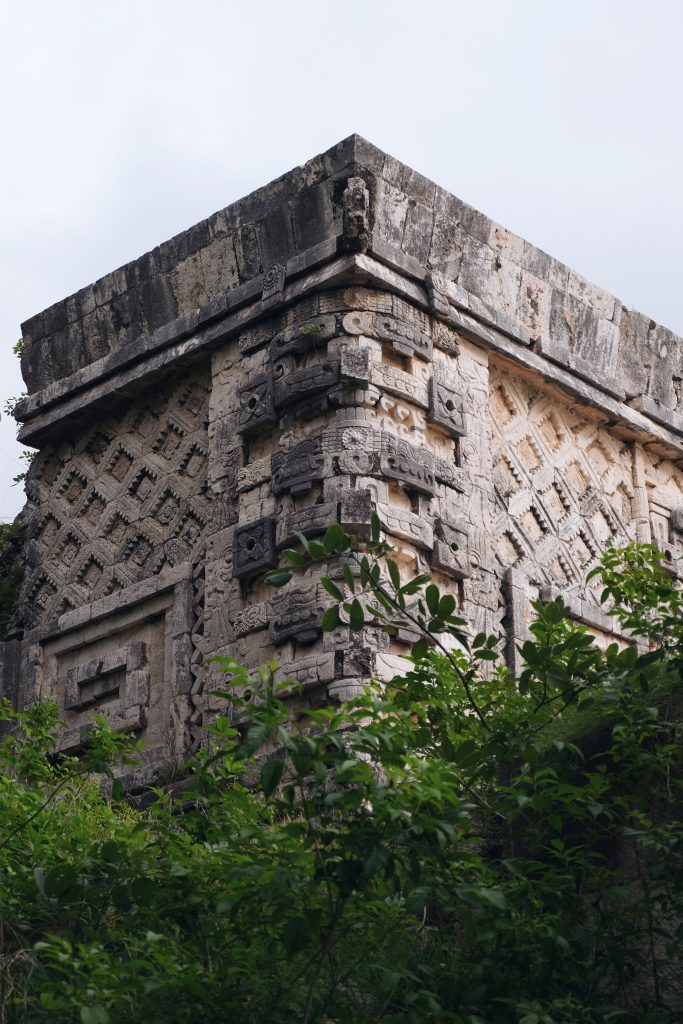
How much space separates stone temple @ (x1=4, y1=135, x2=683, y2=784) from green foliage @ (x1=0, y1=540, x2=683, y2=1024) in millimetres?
2666

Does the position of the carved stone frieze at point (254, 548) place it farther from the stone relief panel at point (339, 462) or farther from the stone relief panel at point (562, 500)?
the stone relief panel at point (562, 500)

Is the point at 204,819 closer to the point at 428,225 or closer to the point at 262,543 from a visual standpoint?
the point at 262,543

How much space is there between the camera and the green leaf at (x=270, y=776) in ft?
16.3

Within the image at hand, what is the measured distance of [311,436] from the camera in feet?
32.3

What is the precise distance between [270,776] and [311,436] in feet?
16.3

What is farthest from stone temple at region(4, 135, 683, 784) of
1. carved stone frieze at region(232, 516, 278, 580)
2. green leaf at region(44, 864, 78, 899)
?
green leaf at region(44, 864, 78, 899)

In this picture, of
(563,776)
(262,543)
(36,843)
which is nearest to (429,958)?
(563,776)

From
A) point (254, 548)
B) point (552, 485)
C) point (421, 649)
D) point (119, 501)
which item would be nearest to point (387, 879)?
point (421, 649)

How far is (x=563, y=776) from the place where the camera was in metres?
6.48

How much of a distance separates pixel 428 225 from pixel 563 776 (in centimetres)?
479

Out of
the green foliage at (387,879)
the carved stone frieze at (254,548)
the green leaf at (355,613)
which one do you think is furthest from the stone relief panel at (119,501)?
the green leaf at (355,613)

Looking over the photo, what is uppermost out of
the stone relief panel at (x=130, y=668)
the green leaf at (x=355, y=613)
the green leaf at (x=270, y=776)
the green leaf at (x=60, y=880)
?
the stone relief panel at (x=130, y=668)

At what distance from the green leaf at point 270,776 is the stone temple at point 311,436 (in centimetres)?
393

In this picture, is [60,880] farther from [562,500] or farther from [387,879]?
[562,500]
